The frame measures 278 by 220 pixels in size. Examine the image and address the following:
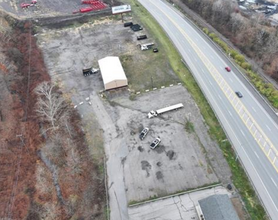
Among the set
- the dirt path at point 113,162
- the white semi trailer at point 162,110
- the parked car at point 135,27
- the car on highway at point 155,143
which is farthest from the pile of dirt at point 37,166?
the parked car at point 135,27

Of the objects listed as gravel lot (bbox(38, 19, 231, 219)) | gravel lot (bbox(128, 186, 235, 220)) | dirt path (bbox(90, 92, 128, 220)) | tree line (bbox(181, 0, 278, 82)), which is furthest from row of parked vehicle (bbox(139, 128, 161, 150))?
tree line (bbox(181, 0, 278, 82))

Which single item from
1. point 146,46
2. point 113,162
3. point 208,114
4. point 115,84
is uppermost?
point 146,46

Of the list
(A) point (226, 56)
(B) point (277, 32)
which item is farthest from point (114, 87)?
(B) point (277, 32)

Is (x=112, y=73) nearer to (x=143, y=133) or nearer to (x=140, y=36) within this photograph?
(x=143, y=133)

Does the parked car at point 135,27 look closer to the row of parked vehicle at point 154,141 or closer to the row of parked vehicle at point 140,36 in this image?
the row of parked vehicle at point 140,36

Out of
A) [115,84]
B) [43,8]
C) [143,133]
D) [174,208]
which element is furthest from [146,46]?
[43,8]

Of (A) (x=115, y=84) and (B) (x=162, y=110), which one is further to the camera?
(A) (x=115, y=84)

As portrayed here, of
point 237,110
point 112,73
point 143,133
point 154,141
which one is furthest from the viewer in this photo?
point 112,73
